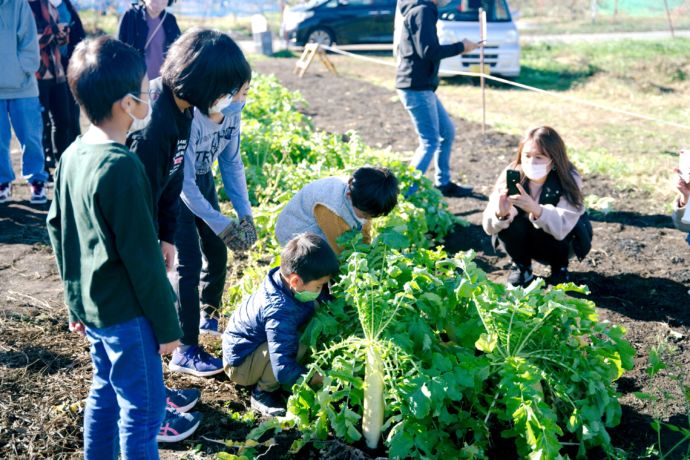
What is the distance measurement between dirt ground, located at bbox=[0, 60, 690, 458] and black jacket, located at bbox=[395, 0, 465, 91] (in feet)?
3.74

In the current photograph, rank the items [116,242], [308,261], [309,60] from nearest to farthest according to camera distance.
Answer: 1. [116,242]
2. [308,261]
3. [309,60]

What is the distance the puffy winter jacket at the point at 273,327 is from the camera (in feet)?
11.0

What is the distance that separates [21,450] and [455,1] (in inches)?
475

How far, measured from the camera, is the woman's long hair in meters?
4.58

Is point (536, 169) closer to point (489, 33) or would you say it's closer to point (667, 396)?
point (667, 396)

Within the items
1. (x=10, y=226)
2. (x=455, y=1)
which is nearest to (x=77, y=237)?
(x=10, y=226)

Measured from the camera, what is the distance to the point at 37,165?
6324 mm

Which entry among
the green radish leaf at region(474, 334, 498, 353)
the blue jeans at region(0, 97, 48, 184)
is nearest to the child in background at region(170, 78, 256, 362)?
the green radish leaf at region(474, 334, 498, 353)

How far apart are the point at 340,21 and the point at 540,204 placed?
13886 mm

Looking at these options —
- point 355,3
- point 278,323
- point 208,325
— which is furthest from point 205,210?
point 355,3

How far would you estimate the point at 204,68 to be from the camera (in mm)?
3029

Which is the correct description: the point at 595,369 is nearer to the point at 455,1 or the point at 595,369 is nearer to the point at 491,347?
the point at 491,347

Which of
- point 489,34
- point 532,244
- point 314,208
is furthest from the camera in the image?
point 489,34

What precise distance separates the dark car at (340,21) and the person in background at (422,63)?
11433 mm
